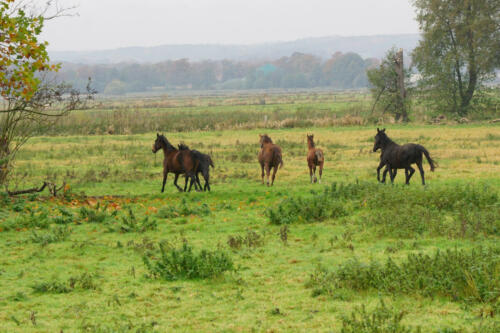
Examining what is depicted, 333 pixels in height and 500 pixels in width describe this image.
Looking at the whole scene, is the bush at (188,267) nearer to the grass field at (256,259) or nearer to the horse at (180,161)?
the grass field at (256,259)

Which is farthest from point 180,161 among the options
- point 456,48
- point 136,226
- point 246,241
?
point 456,48

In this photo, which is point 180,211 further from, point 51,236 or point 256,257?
point 256,257

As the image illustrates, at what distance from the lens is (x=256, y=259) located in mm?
9984

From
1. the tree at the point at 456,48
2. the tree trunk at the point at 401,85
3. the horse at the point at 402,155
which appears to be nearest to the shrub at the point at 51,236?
the horse at the point at 402,155

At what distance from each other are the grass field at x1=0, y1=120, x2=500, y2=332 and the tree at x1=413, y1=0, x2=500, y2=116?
2757 cm

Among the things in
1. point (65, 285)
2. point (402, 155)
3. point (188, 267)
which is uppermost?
point (402, 155)

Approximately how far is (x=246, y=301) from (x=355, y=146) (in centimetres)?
2448

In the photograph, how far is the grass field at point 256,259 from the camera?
693cm

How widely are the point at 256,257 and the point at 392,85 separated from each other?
40690mm

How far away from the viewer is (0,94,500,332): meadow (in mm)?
6938

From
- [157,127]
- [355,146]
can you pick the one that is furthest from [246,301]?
[157,127]

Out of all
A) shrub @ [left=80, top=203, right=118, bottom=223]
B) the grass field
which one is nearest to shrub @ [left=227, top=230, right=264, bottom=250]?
the grass field

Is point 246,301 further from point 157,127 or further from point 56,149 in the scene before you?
point 157,127

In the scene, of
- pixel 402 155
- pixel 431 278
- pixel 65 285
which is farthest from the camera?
pixel 402 155
